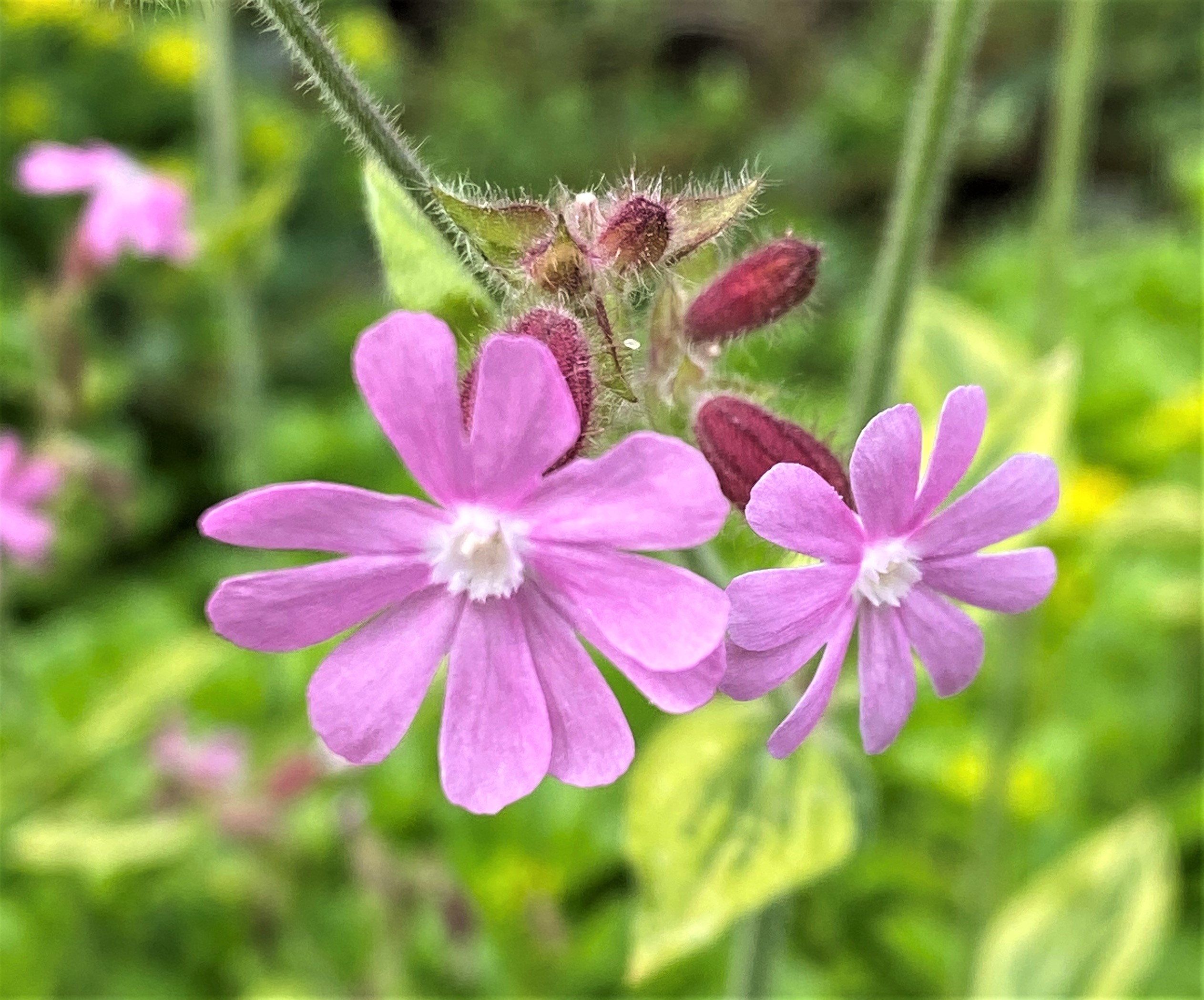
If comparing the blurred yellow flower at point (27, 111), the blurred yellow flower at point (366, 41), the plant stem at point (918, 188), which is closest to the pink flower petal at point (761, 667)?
the plant stem at point (918, 188)

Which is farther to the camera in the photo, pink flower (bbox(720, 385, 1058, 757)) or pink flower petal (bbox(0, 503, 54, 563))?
pink flower petal (bbox(0, 503, 54, 563))

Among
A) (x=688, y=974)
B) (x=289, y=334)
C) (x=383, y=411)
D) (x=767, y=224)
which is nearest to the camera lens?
(x=383, y=411)

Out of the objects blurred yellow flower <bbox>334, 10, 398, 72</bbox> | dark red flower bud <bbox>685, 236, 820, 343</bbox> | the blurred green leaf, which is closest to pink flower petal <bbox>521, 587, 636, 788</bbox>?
dark red flower bud <bbox>685, 236, 820, 343</bbox>

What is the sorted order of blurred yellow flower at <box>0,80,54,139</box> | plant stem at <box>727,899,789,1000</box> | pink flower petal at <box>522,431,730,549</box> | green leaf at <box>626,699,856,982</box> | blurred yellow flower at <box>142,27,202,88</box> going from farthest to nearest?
blurred yellow flower at <box>142,27,202,88</box> < blurred yellow flower at <box>0,80,54,139</box> < plant stem at <box>727,899,789,1000</box> < green leaf at <box>626,699,856,982</box> < pink flower petal at <box>522,431,730,549</box>

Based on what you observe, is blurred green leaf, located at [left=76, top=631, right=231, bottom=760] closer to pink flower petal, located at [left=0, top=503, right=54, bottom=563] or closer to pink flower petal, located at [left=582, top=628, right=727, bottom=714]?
pink flower petal, located at [left=0, top=503, right=54, bottom=563]

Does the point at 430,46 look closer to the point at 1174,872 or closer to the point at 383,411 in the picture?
the point at 1174,872

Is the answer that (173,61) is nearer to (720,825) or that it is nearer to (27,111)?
(27,111)

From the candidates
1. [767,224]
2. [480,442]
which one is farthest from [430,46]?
[480,442]
